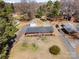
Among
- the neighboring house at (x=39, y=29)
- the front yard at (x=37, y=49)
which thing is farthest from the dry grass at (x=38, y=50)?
the neighboring house at (x=39, y=29)

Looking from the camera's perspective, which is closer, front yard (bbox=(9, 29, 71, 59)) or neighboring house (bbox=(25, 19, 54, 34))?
front yard (bbox=(9, 29, 71, 59))

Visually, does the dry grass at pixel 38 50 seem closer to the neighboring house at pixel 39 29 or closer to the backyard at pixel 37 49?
the backyard at pixel 37 49

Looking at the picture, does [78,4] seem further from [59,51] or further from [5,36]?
[5,36]

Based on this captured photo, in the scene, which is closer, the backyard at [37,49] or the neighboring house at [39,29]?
the backyard at [37,49]

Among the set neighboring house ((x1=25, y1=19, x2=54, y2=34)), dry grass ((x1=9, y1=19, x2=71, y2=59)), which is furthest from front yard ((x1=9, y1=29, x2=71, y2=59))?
neighboring house ((x1=25, y1=19, x2=54, y2=34))

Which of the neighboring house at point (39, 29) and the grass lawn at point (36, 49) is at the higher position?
the grass lawn at point (36, 49)

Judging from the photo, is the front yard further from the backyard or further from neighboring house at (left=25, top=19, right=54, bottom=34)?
neighboring house at (left=25, top=19, right=54, bottom=34)

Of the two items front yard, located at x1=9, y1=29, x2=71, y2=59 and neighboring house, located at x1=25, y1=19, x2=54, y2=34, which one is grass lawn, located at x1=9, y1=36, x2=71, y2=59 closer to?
front yard, located at x1=9, y1=29, x2=71, y2=59

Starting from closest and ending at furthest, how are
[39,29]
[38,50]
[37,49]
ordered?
[38,50] → [37,49] → [39,29]

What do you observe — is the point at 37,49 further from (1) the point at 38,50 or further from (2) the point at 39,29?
(2) the point at 39,29

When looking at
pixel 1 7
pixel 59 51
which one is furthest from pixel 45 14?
pixel 1 7

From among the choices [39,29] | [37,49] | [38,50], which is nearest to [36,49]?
[37,49]

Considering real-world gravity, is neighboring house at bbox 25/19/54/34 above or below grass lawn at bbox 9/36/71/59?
below
